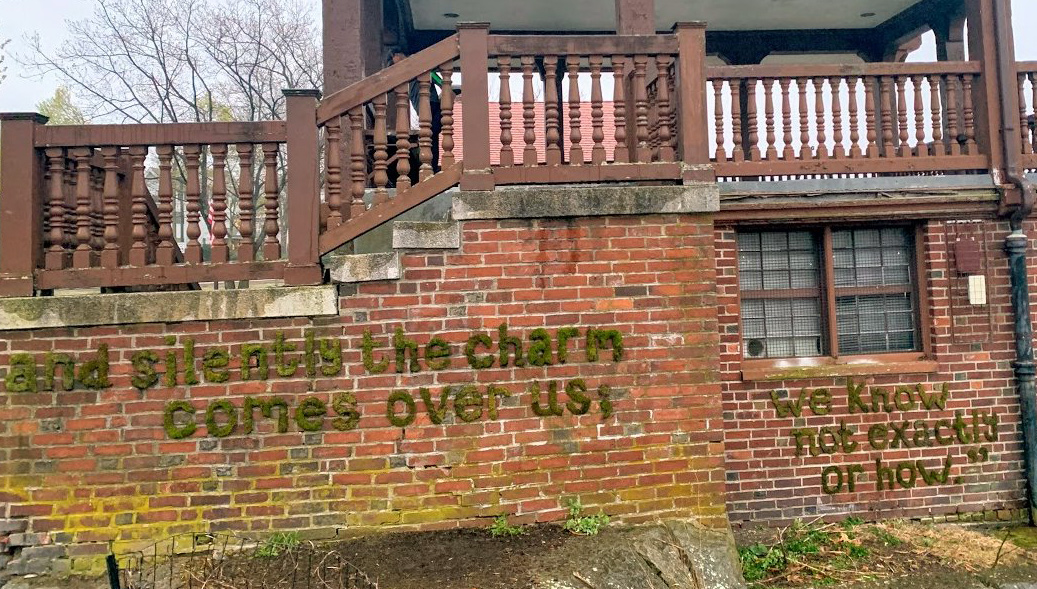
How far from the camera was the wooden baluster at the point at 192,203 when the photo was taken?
166 inches

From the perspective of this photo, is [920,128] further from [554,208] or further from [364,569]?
[364,569]

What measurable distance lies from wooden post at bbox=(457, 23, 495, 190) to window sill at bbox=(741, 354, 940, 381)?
2.64 meters

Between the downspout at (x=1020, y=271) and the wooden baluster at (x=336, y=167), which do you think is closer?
the wooden baluster at (x=336, y=167)

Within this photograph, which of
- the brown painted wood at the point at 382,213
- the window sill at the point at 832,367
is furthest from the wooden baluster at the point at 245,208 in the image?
the window sill at the point at 832,367

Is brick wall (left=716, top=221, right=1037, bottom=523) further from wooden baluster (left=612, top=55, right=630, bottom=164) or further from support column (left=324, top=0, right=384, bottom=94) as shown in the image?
support column (left=324, top=0, right=384, bottom=94)

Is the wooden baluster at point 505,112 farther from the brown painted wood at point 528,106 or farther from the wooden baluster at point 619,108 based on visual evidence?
the wooden baluster at point 619,108

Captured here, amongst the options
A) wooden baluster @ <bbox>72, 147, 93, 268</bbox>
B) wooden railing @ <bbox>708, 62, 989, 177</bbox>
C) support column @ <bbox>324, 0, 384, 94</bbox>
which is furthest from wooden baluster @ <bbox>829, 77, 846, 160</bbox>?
wooden baluster @ <bbox>72, 147, 93, 268</bbox>

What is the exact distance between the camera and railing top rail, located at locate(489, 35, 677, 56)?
4.44 metres

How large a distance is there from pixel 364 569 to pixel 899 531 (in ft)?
13.0

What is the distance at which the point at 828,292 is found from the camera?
18.0 feet

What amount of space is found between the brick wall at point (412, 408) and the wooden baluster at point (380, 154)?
46cm

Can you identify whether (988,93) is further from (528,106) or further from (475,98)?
(475,98)

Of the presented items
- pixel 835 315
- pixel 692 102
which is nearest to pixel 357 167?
pixel 692 102

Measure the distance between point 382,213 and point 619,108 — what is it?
174cm
